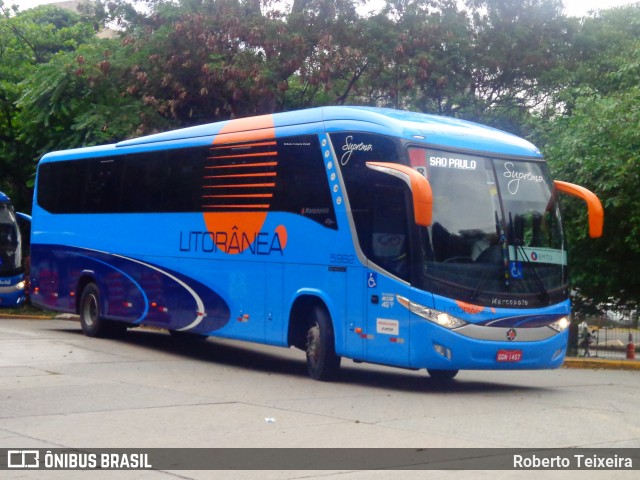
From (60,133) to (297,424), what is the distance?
2030cm

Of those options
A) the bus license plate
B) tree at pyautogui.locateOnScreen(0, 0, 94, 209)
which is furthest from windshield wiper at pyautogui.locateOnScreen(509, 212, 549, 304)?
tree at pyautogui.locateOnScreen(0, 0, 94, 209)

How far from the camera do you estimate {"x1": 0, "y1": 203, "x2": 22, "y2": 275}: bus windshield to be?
28391 millimetres

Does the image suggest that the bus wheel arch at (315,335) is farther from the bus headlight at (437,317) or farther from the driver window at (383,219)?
the bus headlight at (437,317)

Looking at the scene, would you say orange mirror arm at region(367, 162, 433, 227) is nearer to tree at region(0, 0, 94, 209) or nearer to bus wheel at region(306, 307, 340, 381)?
bus wheel at region(306, 307, 340, 381)

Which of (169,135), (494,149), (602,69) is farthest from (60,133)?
(494,149)

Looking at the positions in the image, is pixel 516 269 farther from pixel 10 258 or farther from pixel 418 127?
pixel 10 258

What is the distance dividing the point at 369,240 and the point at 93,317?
8.72 metres

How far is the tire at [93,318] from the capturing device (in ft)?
65.8

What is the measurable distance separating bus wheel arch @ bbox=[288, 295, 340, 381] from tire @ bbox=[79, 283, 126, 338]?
20.9 ft

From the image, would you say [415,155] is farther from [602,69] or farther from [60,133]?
[60,133]

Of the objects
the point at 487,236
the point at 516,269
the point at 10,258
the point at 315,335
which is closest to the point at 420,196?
the point at 487,236

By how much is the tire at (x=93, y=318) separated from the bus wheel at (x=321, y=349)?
22.3 ft

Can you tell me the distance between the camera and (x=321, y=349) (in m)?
14.2

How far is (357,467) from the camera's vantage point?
8.33m
